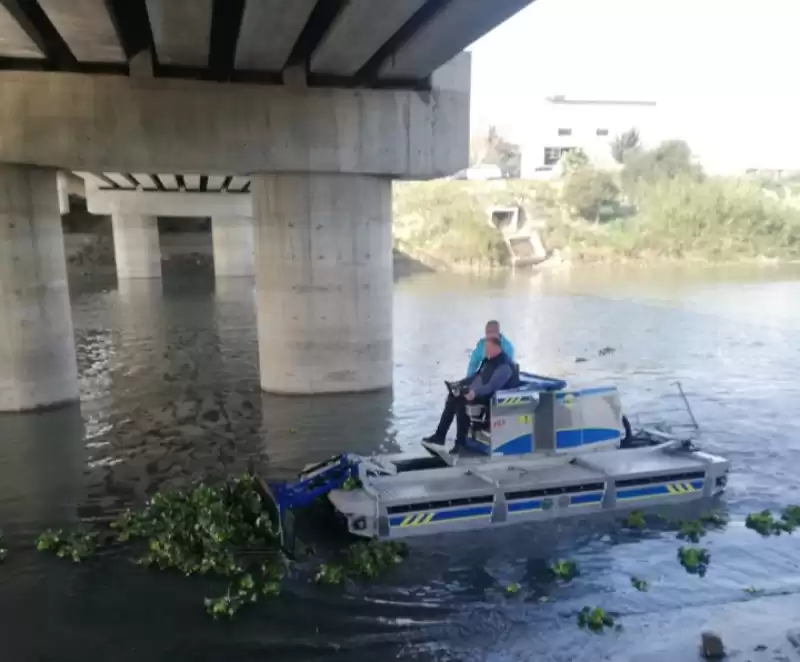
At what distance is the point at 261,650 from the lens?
677cm

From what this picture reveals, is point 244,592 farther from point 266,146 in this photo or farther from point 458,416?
point 266,146

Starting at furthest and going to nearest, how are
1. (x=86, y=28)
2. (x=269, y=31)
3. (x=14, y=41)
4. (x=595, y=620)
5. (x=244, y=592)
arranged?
(x=14, y=41)
(x=269, y=31)
(x=86, y=28)
(x=244, y=592)
(x=595, y=620)

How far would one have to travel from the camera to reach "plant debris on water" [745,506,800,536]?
30.3 ft

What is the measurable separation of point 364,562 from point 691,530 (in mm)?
3988

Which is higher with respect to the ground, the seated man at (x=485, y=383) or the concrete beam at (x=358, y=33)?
the concrete beam at (x=358, y=33)

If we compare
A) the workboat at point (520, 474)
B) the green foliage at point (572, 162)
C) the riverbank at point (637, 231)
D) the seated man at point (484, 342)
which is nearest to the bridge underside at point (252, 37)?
the seated man at point (484, 342)

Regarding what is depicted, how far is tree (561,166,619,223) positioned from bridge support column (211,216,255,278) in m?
28.7

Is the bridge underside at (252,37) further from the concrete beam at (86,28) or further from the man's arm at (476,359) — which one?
the man's arm at (476,359)

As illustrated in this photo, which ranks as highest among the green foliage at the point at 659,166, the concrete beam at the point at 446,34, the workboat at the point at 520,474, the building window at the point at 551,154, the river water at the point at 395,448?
the building window at the point at 551,154

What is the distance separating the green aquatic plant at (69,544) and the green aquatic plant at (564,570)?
203 inches

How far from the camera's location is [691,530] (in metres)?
9.15

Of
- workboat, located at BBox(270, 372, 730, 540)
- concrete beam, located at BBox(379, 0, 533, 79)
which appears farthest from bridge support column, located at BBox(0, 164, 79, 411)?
workboat, located at BBox(270, 372, 730, 540)

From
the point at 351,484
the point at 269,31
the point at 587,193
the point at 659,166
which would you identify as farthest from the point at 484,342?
the point at 659,166

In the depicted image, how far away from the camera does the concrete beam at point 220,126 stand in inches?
537
